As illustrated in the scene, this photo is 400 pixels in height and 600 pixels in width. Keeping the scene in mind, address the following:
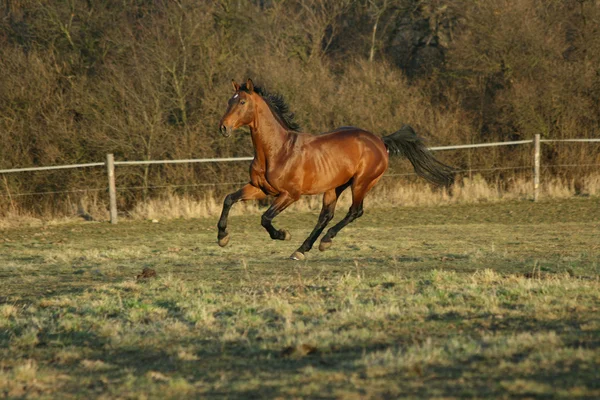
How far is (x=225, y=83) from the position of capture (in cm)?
2152

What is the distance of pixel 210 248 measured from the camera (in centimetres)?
1242

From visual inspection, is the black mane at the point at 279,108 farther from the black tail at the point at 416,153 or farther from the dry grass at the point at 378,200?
the dry grass at the point at 378,200

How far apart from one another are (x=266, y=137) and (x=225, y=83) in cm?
1226

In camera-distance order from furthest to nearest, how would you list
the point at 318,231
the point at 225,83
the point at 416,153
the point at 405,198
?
1. the point at 225,83
2. the point at 405,198
3. the point at 416,153
4. the point at 318,231

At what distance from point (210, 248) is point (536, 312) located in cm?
698

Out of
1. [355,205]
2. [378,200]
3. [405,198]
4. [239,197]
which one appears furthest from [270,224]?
[405,198]

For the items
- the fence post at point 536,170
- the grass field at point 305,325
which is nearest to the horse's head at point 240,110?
the grass field at point 305,325

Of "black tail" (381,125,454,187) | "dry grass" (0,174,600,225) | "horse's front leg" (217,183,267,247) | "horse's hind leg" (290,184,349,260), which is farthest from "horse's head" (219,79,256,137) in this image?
"dry grass" (0,174,600,225)

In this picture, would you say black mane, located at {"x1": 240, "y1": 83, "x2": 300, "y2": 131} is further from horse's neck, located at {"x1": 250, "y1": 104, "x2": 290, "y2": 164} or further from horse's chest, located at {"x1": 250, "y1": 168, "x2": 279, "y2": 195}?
horse's chest, located at {"x1": 250, "y1": 168, "x2": 279, "y2": 195}

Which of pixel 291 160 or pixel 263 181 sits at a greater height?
pixel 291 160

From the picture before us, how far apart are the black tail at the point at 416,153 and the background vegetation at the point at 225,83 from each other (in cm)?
991

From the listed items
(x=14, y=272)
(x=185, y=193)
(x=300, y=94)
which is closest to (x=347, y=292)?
(x=14, y=272)

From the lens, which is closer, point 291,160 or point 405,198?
point 291,160

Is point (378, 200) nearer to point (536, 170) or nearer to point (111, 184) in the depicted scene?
point (536, 170)
